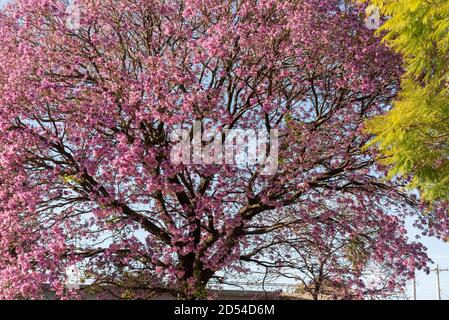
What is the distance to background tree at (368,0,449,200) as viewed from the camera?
38.0ft

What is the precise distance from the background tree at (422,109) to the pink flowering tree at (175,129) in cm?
173

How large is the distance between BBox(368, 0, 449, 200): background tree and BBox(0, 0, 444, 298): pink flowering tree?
1.73m

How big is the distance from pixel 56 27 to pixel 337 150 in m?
7.68

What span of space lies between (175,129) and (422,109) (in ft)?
18.9

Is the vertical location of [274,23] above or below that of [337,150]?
above

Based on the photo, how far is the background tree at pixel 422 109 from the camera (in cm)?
1157

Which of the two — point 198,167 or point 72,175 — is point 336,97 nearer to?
point 198,167

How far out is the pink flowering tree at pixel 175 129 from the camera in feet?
46.0

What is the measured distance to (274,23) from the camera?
14.9 metres

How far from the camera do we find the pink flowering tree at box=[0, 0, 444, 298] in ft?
46.0

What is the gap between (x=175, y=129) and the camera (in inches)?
570
